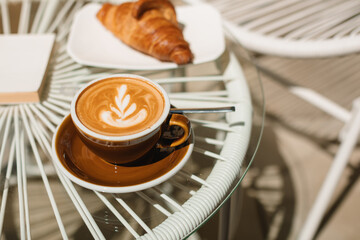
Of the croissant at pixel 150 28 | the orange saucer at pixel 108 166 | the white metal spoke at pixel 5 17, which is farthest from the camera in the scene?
the white metal spoke at pixel 5 17

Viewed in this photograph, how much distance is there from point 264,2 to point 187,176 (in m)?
0.57

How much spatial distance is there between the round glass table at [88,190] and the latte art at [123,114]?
0.32ft

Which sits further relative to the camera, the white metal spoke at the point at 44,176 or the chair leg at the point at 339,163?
the chair leg at the point at 339,163

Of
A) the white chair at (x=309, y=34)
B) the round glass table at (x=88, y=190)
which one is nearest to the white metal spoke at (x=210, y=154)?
the round glass table at (x=88, y=190)

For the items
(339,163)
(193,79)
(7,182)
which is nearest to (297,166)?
(339,163)

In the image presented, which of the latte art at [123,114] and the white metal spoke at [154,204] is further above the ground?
the latte art at [123,114]

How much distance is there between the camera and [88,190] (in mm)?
467

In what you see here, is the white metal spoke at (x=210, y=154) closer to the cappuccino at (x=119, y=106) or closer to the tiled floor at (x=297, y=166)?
the cappuccino at (x=119, y=106)

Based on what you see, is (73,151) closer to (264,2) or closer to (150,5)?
(150,5)

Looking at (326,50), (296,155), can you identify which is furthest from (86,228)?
(296,155)

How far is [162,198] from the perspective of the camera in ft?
1.53

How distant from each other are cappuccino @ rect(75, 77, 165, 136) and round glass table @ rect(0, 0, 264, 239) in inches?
3.7

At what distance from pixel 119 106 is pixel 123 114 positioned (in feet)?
0.05

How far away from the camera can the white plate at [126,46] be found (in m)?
0.61
